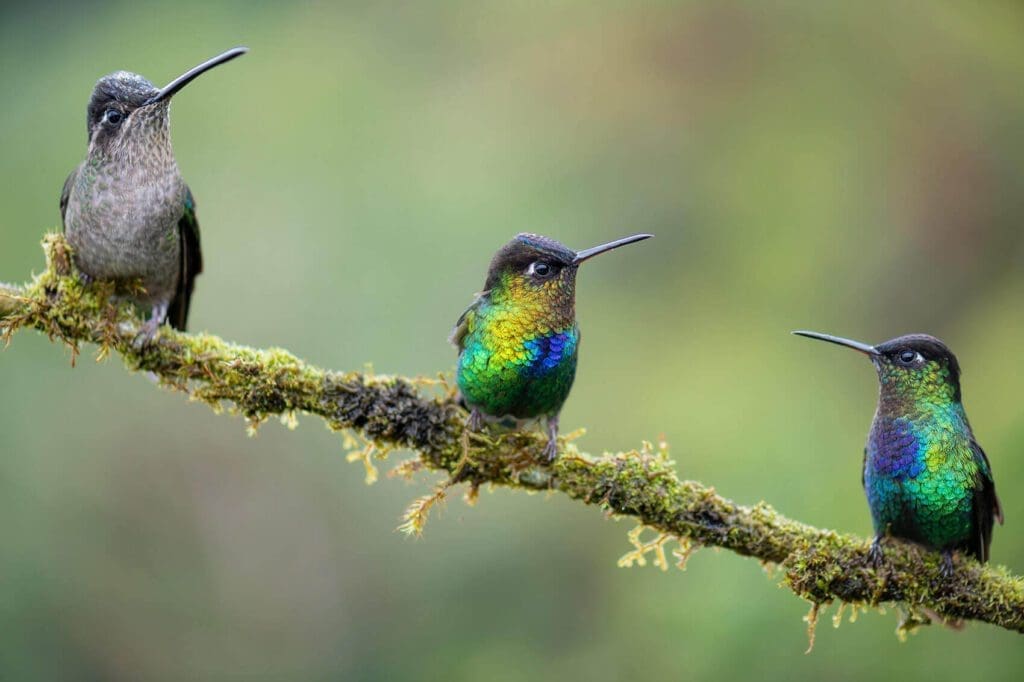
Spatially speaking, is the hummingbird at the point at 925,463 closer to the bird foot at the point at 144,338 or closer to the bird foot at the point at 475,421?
the bird foot at the point at 475,421

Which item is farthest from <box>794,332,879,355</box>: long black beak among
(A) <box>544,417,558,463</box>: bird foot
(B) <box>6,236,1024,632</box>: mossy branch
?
(A) <box>544,417,558,463</box>: bird foot

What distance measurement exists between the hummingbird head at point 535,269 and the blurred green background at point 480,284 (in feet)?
10.9

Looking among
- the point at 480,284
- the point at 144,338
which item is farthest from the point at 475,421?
the point at 480,284

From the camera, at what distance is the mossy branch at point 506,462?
3.26 m

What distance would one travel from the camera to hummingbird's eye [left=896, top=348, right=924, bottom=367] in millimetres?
3062

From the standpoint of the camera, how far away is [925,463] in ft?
10.6

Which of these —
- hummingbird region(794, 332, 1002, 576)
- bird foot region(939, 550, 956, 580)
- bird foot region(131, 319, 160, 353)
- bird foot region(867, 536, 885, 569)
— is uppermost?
bird foot region(131, 319, 160, 353)

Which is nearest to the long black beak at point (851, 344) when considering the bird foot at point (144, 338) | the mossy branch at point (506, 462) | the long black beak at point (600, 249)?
the long black beak at point (600, 249)

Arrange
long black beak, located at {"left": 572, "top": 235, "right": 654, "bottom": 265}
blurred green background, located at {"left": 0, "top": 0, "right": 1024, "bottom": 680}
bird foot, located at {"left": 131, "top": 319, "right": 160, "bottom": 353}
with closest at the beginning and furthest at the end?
long black beak, located at {"left": 572, "top": 235, "right": 654, "bottom": 265} < bird foot, located at {"left": 131, "top": 319, "right": 160, "bottom": 353} < blurred green background, located at {"left": 0, "top": 0, "right": 1024, "bottom": 680}

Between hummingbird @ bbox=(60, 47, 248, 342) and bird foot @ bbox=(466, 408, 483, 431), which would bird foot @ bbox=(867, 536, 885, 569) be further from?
hummingbird @ bbox=(60, 47, 248, 342)

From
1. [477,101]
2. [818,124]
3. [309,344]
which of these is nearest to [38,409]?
[309,344]

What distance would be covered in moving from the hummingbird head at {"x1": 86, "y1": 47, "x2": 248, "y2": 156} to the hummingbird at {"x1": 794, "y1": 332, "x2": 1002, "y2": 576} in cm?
231

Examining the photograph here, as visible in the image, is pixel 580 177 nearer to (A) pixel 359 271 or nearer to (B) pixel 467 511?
(A) pixel 359 271

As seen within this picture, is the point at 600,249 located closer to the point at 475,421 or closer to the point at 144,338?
the point at 475,421
